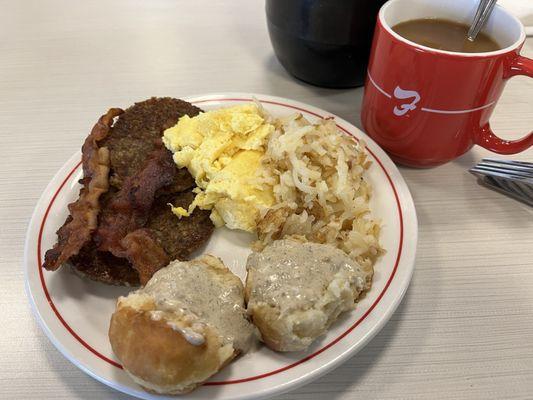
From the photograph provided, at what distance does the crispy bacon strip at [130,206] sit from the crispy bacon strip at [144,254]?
0.16 ft

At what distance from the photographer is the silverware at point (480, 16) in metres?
1.46

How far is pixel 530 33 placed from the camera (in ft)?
8.13

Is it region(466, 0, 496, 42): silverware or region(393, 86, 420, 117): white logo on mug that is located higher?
region(466, 0, 496, 42): silverware

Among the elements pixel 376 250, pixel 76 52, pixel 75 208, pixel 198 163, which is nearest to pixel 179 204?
pixel 198 163

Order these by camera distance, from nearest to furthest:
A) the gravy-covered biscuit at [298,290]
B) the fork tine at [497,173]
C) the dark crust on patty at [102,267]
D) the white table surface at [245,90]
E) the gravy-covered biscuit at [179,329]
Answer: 1. the gravy-covered biscuit at [179,329]
2. the gravy-covered biscuit at [298,290]
3. the white table surface at [245,90]
4. the dark crust on patty at [102,267]
5. the fork tine at [497,173]

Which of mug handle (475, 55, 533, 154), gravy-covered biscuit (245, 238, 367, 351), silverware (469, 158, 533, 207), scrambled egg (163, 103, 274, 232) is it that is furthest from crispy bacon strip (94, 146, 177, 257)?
silverware (469, 158, 533, 207)

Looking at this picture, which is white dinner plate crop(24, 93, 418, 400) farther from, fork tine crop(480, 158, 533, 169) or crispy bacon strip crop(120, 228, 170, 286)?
fork tine crop(480, 158, 533, 169)

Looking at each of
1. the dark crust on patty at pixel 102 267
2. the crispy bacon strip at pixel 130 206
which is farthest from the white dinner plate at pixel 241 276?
the crispy bacon strip at pixel 130 206

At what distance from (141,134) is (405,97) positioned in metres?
0.96

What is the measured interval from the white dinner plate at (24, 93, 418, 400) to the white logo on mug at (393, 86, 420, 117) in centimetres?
16

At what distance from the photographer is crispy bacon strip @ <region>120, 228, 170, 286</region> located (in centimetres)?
125

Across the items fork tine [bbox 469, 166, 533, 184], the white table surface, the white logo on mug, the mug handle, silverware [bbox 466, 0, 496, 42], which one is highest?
silverware [bbox 466, 0, 496, 42]

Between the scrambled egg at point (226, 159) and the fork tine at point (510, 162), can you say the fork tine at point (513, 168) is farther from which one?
the scrambled egg at point (226, 159)

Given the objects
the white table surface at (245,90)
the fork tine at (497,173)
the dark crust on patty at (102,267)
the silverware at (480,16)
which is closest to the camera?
the white table surface at (245,90)
